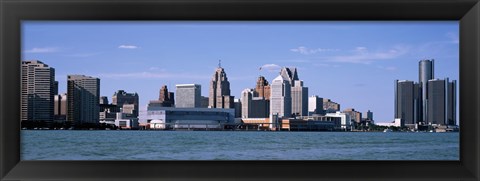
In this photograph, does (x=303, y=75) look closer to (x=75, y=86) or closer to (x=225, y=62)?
(x=225, y=62)

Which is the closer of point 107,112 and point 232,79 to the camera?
point 107,112

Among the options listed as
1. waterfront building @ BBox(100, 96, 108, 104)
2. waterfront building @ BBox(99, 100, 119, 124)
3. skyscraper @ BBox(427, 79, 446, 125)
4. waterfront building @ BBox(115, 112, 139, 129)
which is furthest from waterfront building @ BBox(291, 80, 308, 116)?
waterfront building @ BBox(100, 96, 108, 104)

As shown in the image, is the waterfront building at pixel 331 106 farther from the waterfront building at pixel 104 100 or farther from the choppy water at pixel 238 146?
the waterfront building at pixel 104 100

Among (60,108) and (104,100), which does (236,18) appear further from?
(104,100)

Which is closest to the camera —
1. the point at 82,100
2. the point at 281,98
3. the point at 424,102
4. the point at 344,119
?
the point at 424,102

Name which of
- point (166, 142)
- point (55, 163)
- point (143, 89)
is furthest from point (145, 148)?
point (55, 163)

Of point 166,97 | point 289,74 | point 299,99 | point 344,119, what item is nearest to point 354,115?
point 344,119
